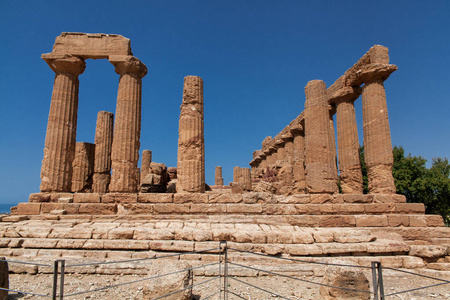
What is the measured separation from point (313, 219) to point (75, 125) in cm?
1059

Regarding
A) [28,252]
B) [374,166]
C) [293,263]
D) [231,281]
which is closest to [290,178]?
[374,166]

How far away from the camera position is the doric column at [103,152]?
15344 millimetres

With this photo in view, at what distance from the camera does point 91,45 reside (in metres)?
12.3

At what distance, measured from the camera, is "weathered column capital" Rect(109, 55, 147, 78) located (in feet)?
39.1

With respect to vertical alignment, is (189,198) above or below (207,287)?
above

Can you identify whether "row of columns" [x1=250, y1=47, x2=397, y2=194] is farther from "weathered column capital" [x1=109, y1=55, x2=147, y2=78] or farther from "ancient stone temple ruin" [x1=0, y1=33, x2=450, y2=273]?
"weathered column capital" [x1=109, y1=55, x2=147, y2=78]

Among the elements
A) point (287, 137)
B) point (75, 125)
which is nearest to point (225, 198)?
point (75, 125)

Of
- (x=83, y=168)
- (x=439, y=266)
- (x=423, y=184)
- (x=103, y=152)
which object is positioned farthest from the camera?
(x=423, y=184)

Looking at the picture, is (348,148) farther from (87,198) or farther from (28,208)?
(28,208)

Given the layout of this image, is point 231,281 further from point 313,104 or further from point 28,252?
point 313,104

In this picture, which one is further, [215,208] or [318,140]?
[318,140]

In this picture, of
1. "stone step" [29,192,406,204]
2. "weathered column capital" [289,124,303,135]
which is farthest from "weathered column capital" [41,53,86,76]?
"weathered column capital" [289,124,303,135]

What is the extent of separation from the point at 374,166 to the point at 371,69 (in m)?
4.23

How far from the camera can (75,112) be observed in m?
12.4
